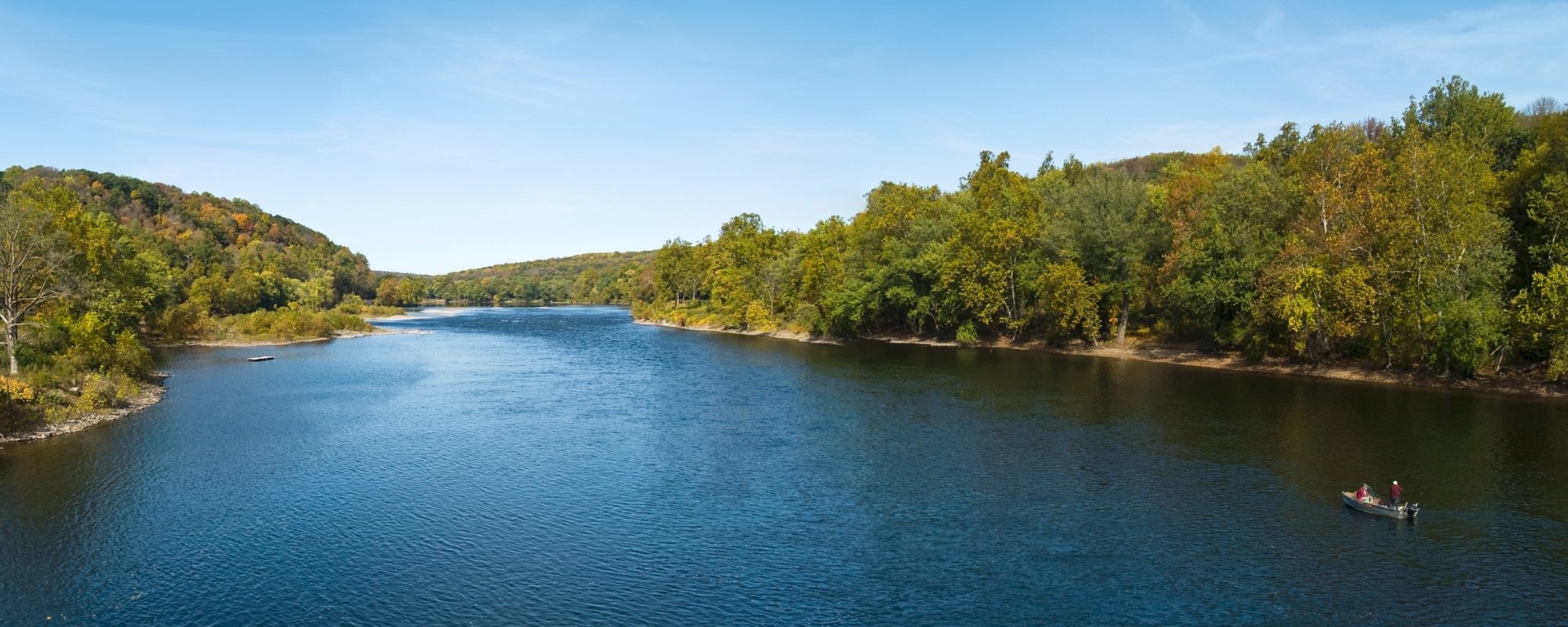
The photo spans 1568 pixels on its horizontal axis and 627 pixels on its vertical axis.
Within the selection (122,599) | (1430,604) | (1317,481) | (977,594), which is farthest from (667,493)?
(1317,481)

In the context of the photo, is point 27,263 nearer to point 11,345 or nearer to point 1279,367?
point 11,345

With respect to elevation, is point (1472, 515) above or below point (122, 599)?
above

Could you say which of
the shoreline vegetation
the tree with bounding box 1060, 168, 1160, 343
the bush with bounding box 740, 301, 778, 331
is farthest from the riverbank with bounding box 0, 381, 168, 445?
the bush with bounding box 740, 301, 778, 331

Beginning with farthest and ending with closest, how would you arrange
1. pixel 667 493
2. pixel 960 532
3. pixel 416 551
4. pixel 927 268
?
pixel 927 268
pixel 667 493
pixel 960 532
pixel 416 551

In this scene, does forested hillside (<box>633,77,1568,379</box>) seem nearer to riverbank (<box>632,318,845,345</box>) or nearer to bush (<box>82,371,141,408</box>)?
riverbank (<box>632,318,845,345</box>)

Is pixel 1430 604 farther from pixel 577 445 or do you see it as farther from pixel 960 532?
pixel 577 445

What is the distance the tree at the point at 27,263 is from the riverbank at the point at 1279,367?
240 ft

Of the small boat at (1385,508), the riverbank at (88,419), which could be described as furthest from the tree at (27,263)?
the small boat at (1385,508)

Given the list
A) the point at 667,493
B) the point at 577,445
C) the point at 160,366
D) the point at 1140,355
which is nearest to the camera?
the point at 667,493

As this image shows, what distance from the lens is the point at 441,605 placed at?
21578mm

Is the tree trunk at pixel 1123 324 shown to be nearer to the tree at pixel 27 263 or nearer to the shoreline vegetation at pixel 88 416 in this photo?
the shoreline vegetation at pixel 88 416

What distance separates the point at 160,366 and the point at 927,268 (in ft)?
245

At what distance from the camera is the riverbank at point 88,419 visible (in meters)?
39.6

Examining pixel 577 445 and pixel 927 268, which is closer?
pixel 577 445
